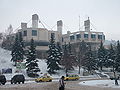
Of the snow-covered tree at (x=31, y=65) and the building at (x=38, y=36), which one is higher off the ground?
the building at (x=38, y=36)

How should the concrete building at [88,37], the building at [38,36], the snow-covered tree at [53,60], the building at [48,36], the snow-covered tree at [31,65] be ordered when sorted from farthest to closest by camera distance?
the concrete building at [88,37], the building at [48,36], the building at [38,36], the snow-covered tree at [53,60], the snow-covered tree at [31,65]

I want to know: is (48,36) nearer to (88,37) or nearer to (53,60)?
(88,37)

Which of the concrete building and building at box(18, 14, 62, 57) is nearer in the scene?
building at box(18, 14, 62, 57)

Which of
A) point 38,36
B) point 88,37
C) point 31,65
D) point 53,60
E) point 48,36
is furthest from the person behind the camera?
point 88,37

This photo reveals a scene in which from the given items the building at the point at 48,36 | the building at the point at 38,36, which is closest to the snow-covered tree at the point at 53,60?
the building at the point at 48,36

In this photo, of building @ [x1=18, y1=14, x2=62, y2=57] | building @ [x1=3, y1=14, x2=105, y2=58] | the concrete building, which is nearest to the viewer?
building @ [x1=18, y1=14, x2=62, y2=57]

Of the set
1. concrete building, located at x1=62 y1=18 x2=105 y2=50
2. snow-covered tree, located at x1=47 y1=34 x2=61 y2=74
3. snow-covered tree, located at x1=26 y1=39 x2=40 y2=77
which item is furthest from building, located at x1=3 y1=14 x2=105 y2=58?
snow-covered tree, located at x1=26 y1=39 x2=40 y2=77

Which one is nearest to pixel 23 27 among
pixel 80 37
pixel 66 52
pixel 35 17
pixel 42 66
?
pixel 35 17

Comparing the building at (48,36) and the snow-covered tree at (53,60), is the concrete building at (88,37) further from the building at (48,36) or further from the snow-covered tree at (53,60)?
the snow-covered tree at (53,60)

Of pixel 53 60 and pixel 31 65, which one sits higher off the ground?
pixel 53 60

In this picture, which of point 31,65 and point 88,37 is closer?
point 31,65

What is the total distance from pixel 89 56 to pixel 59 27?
46.1 m

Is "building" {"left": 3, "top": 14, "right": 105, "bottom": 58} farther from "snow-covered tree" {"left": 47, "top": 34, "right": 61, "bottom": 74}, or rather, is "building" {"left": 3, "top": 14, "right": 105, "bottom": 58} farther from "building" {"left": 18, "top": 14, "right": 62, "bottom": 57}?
"snow-covered tree" {"left": 47, "top": 34, "right": 61, "bottom": 74}

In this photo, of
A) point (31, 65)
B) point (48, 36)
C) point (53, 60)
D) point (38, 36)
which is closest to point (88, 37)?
point (48, 36)
